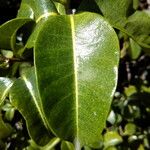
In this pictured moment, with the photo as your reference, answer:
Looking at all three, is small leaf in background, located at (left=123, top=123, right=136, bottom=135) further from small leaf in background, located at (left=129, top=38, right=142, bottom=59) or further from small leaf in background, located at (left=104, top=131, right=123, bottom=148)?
small leaf in background, located at (left=129, top=38, right=142, bottom=59)

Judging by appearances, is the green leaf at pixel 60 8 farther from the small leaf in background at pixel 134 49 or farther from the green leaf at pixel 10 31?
the small leaf in background at pixel 134 49

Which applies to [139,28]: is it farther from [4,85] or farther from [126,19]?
[4,85]

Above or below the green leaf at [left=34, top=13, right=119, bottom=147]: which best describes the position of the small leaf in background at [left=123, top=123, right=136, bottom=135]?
below

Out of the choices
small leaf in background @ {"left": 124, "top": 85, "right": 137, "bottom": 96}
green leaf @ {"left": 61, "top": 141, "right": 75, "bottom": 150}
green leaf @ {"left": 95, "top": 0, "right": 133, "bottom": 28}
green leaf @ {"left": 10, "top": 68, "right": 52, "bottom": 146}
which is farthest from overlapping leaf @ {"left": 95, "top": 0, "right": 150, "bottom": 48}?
small leaf in background @ {"left": 124, "top": 85, "right": 137, "bottom": 96}

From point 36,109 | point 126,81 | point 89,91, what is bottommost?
point 126,81

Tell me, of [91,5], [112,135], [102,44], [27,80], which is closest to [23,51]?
[27,80]

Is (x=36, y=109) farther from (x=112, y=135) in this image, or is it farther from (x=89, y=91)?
(x=112, y=135)
